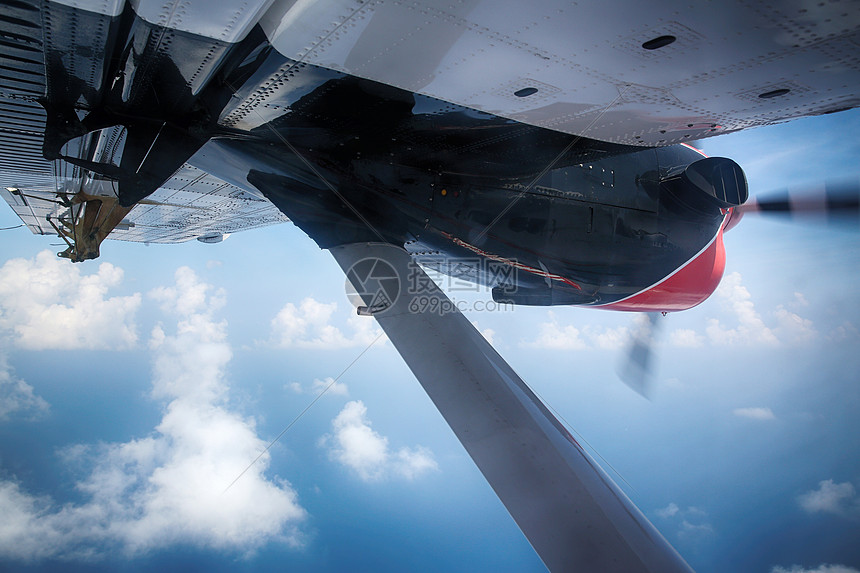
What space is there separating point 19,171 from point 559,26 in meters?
5.33

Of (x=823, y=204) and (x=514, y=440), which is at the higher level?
(x=823, y=204)

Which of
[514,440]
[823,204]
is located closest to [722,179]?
[823,204]

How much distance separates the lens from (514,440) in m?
2.62

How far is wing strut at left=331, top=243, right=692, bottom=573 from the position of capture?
2236 millimetres

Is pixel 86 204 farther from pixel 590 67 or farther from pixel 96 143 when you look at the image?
pixel 590 67

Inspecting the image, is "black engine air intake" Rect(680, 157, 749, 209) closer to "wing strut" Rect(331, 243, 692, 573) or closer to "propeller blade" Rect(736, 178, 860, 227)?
"propeller blade" Rect(736, 178, 860, 227)

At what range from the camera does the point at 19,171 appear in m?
4.58

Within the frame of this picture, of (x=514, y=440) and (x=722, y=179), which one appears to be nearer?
(x=514, y=440)

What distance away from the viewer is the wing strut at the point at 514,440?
7.34 ft

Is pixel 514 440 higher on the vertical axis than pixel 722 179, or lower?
lower

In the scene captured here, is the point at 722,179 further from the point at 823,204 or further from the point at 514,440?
the point at 514,440

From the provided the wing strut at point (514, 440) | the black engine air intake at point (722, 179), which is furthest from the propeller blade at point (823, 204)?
the wing strut at point (514, 440)

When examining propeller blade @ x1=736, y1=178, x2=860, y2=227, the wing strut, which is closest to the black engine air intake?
propeller blade @ x1=736, y1=178, x2=860, y2=227

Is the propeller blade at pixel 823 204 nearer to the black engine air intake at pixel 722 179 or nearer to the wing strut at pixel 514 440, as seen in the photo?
the black engine air intake at pixel 722 179
